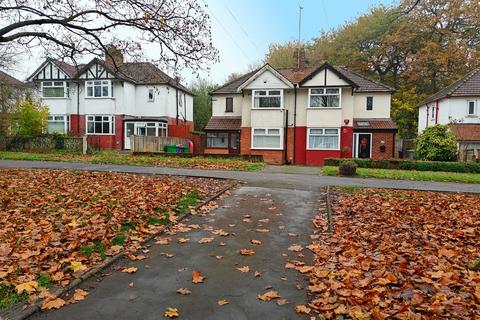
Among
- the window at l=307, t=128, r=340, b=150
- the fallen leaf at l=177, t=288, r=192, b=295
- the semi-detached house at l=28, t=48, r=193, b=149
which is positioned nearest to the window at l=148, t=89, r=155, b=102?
the semi-detached house at l=28, t=48, r=193, b=149

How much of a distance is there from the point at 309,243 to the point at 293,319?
2825 mm

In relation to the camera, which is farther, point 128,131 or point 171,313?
point 128,131

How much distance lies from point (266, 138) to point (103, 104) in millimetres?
16936

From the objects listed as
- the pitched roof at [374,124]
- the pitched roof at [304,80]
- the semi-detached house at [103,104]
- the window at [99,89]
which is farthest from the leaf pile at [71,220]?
the window at [99,89]

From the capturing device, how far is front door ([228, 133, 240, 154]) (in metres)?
30.0

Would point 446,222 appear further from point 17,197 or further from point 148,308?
point 17,197

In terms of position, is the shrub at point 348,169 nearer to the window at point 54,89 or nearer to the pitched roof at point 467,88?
the pitched roof at point 467,88

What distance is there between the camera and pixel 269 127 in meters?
28.2

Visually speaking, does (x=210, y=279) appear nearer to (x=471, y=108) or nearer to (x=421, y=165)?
(x=421, y=165)

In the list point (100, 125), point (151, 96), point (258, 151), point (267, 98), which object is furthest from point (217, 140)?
point (100, 125)

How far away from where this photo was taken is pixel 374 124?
28672 millimetres

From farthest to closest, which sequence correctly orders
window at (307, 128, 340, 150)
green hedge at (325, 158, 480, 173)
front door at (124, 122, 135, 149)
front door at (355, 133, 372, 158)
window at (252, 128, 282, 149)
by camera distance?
front door at (124, 122, 135, 149) < front door at (355, 133, 372, 158) < window at (252, 128, 282, 149) < window at (307, 128, 340, 150) < green hedge at (325, 158, 480, 173)

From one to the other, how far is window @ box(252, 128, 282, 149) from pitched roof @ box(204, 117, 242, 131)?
1843 mm

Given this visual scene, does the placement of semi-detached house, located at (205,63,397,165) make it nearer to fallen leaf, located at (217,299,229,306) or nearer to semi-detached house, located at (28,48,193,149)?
semi-detached house, located at (28,48,193,149)
